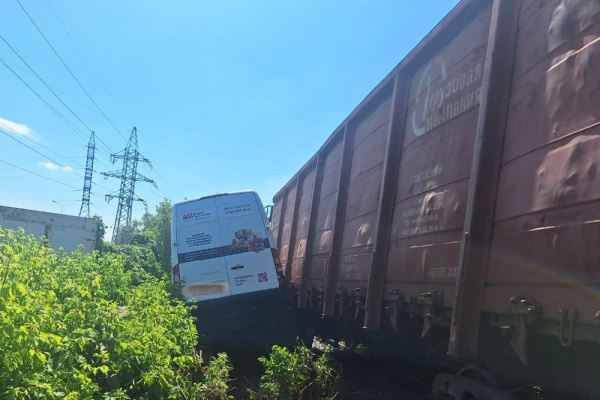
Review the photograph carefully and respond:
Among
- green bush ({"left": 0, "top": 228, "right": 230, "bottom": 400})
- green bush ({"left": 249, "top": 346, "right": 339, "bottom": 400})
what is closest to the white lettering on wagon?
green bush ({"left": 249, "top": 346, "right": 339, "bottom": 400})

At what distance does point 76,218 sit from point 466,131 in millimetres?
24757

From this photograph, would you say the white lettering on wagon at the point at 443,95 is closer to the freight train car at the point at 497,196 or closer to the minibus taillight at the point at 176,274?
the freight train car at the point at 497,196

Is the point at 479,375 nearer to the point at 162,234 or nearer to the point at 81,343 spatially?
the point at 81,343

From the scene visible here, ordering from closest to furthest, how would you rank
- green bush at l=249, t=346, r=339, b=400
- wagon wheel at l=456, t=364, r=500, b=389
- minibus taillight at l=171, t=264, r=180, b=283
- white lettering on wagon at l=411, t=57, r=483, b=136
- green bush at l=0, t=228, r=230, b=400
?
green bush at l=0, t=228, r=230, b=400 → wagon wheel at l=456, t=364, r=500, b=389 → white lettering on wagon at l=411, t=57, r=483, b=136 → green bush at l=249, t=346, r=339, b=400 → minibus taillight at l=171, t=264, r=180, b=283

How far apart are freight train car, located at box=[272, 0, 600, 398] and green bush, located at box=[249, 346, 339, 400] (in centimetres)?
101

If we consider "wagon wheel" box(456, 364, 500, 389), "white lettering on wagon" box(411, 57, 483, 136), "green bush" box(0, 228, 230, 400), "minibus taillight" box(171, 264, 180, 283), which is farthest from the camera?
"minibus taillight" box(171, 264, 180, 283)

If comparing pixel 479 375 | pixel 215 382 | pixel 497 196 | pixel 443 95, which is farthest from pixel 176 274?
pixel 497 196

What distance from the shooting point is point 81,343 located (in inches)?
146

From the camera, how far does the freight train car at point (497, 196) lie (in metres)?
2.55

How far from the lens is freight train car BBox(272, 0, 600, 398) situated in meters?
2.55

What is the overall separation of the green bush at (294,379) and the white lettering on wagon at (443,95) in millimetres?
2846

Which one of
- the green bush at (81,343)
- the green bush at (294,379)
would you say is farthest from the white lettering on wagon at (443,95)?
the green bush at (81,343)

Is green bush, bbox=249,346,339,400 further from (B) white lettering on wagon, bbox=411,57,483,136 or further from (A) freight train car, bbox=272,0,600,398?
(B) white lettering on wagon, bbox=411,57,483,136

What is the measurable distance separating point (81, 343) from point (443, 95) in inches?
131
